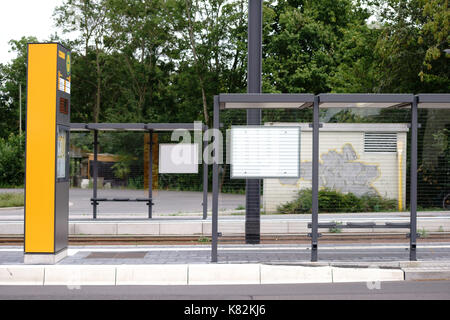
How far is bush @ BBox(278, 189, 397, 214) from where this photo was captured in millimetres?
11250

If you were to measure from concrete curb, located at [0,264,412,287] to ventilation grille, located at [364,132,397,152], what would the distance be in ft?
9.64

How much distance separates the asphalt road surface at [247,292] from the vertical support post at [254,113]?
228cm

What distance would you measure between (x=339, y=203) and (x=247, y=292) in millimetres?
5406

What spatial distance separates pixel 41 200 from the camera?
843 cm

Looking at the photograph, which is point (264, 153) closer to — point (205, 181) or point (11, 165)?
point (205, 181)

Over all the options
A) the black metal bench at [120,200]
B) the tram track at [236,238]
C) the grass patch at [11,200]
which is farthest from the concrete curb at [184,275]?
the grass patch at [11,200]

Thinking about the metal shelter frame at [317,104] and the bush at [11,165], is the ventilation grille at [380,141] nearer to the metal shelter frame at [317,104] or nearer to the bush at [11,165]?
the metal shelter frame at [317,104]

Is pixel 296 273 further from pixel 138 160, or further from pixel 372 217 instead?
pixel 138 160

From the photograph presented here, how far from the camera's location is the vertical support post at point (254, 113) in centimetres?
1004

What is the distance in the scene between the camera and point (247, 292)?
702cm

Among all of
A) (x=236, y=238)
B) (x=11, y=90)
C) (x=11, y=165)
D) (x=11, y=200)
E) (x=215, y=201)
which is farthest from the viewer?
(x=11, y=90)

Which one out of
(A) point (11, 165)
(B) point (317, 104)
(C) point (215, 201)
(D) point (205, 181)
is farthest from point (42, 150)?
(A) point (11, 165)

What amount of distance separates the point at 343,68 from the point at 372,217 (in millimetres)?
20074

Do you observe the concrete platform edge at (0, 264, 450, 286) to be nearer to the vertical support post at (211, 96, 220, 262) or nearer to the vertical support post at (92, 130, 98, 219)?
the vertical support post at (211, 96, 220, 262)
